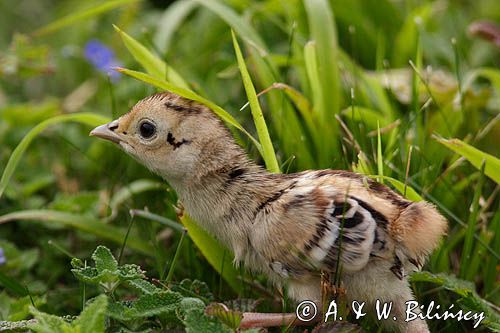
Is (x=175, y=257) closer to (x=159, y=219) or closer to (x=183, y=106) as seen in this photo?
(x=159, y=219)

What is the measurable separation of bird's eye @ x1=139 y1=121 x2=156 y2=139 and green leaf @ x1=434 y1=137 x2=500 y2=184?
897 millimetres

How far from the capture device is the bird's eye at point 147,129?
90.6 inches

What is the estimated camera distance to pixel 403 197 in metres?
2.32

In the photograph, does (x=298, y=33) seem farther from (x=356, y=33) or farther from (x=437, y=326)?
(x=437, y=326)

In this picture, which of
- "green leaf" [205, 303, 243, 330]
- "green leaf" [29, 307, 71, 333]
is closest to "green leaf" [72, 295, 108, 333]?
"green leaf" [29, 307, 71, 333]

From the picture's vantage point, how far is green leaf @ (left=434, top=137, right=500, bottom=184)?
8.32 feet

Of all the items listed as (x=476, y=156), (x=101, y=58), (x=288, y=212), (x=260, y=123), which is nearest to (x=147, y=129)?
(x=260, y=123)

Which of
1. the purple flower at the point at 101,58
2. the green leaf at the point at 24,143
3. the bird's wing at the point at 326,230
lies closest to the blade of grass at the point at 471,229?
the bird's wing at the point at 326,230

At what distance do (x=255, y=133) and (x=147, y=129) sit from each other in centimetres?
122

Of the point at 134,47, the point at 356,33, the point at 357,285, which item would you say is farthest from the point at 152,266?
the point at 356,33

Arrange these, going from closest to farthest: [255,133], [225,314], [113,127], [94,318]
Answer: [94,318] → [225,314] → [113,127] → [255,133]

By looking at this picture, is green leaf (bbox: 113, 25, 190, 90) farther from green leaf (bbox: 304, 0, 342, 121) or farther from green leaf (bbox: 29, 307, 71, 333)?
green leaf (bbox: 29, 307, 71, 333)

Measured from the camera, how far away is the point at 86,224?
112 inches

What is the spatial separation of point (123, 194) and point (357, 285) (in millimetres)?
1248
